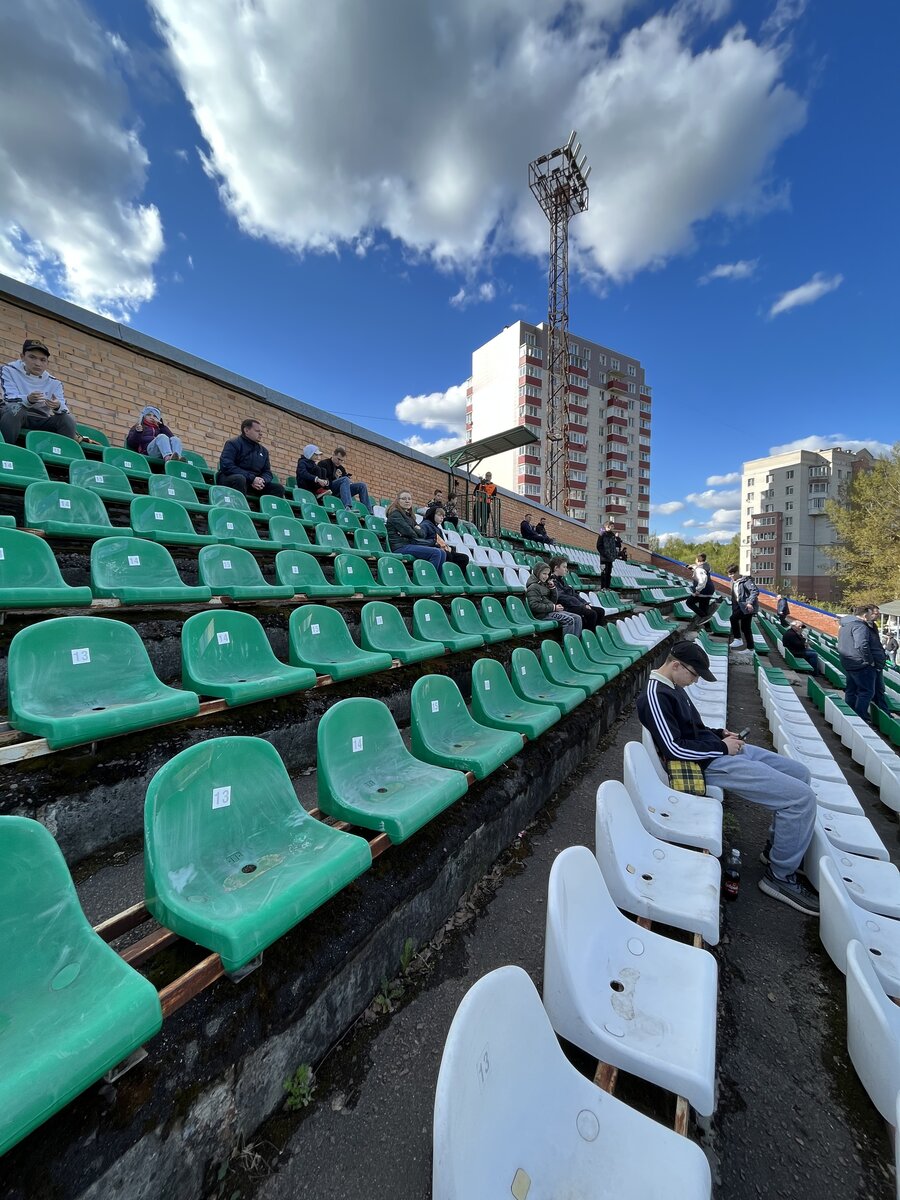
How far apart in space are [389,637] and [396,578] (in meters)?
1.54

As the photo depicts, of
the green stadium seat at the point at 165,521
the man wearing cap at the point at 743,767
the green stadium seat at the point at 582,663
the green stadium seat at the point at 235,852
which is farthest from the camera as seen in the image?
the green stadium seat at the point at 582,663

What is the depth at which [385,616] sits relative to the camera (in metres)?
3.69

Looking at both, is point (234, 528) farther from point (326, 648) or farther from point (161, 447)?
point (161, 447)

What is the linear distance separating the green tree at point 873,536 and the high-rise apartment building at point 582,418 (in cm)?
1651

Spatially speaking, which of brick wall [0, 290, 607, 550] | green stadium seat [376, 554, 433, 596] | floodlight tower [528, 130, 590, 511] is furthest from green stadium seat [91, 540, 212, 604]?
floodlight tower [528, 130, 590, 511]

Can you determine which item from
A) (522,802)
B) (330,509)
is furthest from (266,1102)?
(330,509)

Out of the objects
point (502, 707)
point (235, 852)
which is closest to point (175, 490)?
point (502, 707)

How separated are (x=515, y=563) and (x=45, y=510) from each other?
25.0 feet

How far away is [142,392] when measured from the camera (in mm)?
7379

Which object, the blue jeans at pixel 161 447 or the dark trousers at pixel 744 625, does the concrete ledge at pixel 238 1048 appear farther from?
the dark trousers at pixel 744 625

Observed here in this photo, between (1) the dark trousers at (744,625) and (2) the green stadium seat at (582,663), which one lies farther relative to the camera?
(1) the dark trousers at (744,625)

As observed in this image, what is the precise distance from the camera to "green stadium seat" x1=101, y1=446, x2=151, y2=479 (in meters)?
5.25

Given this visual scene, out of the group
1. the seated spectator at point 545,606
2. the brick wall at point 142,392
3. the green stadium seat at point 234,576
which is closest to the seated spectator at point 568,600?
the seated spectator at point 545,606

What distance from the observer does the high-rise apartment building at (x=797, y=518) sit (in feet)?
199
